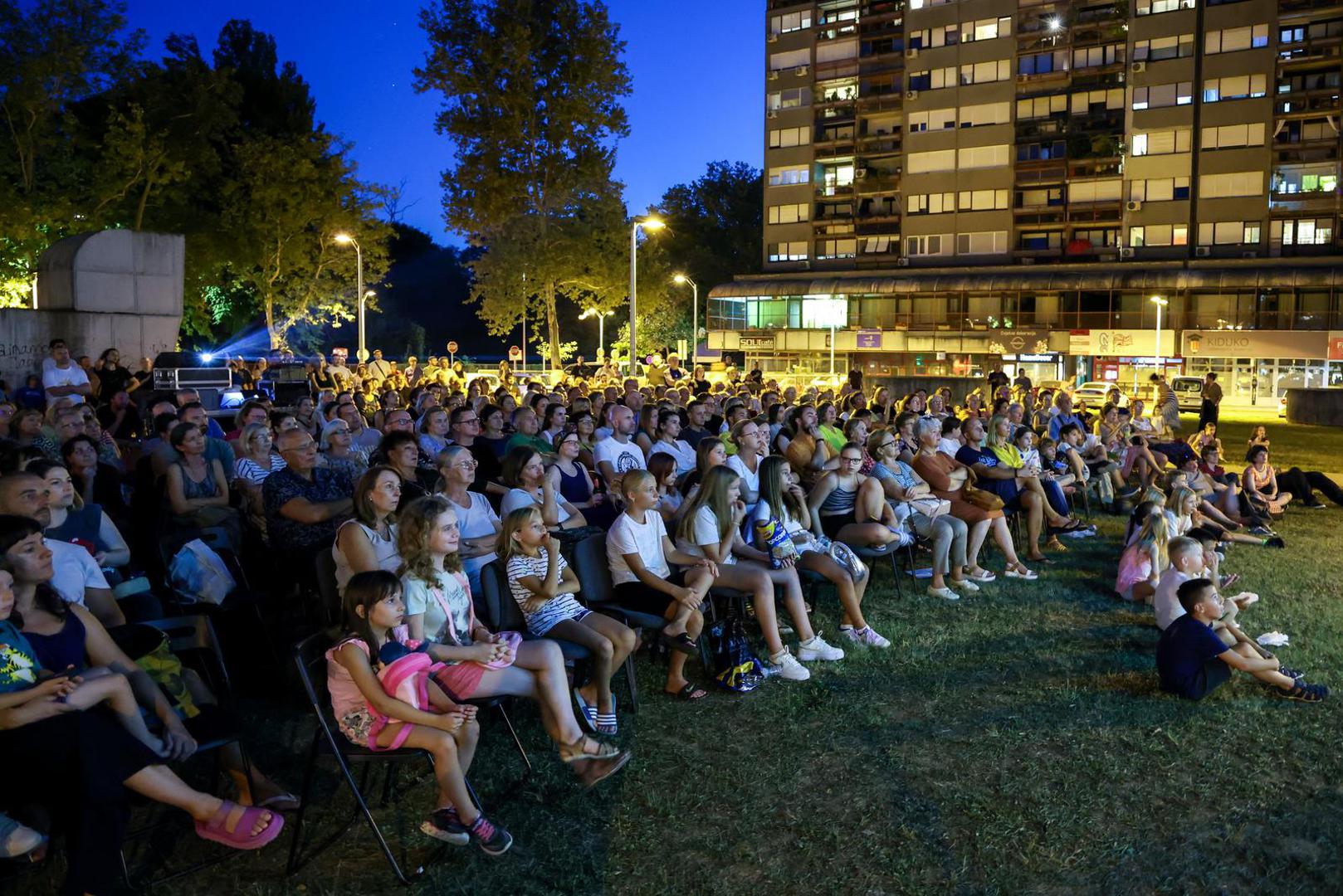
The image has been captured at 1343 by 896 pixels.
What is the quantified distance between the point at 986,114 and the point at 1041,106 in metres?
2.70

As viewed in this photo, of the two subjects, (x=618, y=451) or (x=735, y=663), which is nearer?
(x=735, y=663)

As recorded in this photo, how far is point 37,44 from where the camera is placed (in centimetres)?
2242

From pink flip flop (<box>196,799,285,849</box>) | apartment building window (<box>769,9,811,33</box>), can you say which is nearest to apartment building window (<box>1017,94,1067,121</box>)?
apartment building window (<box>769,9,811,33</box>)

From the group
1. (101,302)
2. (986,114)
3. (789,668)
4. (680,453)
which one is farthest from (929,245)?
(789,668)

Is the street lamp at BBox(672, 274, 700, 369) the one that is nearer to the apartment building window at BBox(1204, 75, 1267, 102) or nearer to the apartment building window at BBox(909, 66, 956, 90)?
the apartment building window at BBox(909, 66, 956, 90)

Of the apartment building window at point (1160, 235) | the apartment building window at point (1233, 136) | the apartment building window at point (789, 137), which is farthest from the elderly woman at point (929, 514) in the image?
the apartment building window at point (789, 137)

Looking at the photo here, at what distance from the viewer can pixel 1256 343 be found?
44.3 meters

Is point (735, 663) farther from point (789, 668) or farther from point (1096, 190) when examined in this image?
point (1096, 190)

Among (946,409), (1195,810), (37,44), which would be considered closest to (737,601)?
(1195,810)

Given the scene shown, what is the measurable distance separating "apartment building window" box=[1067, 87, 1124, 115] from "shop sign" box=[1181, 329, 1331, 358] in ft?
40.5

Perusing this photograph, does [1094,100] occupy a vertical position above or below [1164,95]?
above

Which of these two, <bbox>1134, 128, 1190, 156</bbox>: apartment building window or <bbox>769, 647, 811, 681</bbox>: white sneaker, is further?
<bbox>1134, 128, 1190, 156</bbox>: apartment building window

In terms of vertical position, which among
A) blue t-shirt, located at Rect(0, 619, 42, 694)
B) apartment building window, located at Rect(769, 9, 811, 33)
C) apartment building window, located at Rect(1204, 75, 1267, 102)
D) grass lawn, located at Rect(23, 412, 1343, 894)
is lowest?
grass lawn, located at Rect(23, 412, 1343, 894)

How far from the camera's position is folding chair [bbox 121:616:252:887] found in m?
3.74
